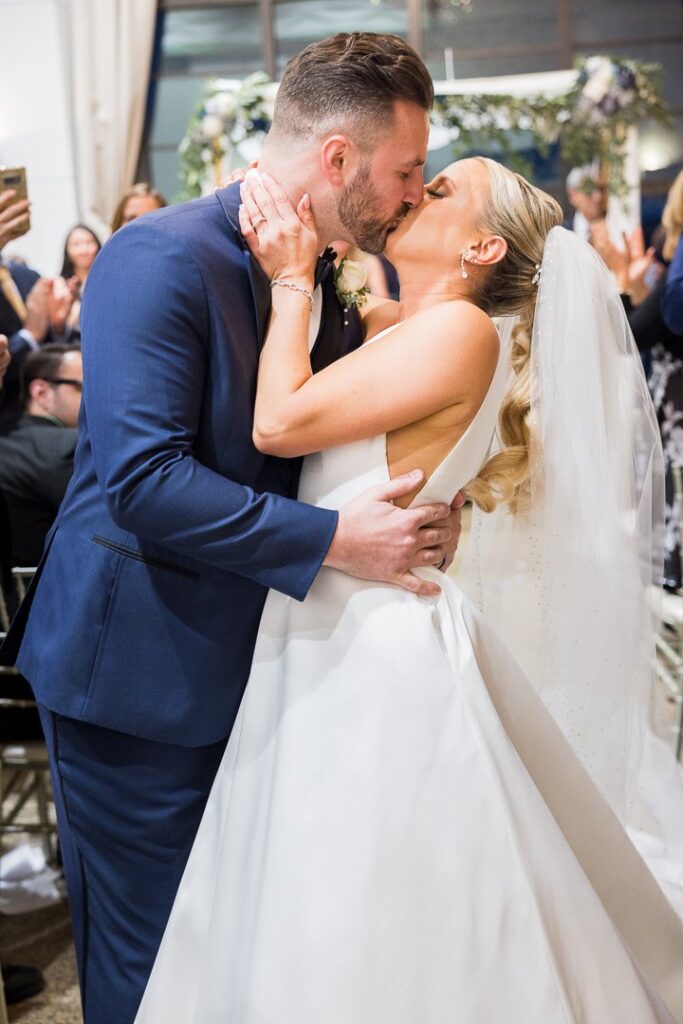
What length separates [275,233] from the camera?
172cm

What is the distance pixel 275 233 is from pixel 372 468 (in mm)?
429

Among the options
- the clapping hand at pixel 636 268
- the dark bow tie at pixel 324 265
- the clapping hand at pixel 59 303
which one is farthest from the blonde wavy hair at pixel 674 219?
the clapping hand at pixel 59 303

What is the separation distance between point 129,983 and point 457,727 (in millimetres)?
761

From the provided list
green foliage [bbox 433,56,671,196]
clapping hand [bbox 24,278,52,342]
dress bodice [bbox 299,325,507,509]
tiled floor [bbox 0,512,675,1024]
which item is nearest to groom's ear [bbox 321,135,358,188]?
dress bodice [bbox 299,325,507,509]

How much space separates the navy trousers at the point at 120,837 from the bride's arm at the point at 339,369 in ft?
1.96

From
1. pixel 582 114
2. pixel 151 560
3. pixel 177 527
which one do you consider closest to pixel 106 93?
pixel 582 114

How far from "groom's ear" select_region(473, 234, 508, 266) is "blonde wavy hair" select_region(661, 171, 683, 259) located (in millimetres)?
2224

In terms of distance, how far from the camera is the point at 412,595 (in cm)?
182

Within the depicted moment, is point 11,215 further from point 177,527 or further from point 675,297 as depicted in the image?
point 675,297

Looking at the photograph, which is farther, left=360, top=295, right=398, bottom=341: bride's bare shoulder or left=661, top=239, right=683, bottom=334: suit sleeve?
left=661, top=239, right=683, bottom=334: suit sleeve

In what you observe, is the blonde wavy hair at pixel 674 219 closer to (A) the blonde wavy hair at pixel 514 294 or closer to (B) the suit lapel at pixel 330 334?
(A) the blonde wavy hair at pixel 514 294

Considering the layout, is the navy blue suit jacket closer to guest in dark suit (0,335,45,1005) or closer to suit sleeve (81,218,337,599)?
suit sleeve (81,218,337,599)

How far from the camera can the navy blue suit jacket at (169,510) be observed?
5.21 ft

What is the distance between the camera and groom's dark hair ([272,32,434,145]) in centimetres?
171
